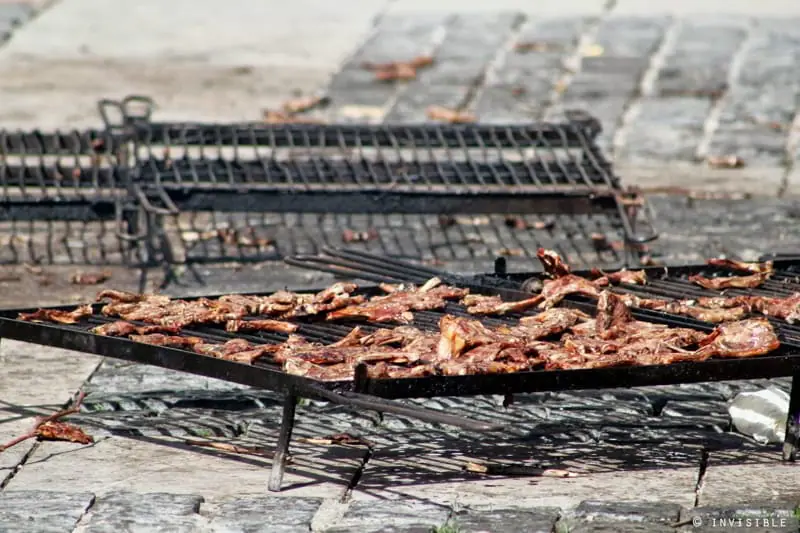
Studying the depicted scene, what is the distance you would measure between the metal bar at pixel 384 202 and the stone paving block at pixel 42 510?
9.67 ft

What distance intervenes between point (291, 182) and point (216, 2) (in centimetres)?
616

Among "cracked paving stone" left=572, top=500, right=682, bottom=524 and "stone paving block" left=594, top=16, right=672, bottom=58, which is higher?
"stone paving block" left=594, top=16, right=672, bottom=58

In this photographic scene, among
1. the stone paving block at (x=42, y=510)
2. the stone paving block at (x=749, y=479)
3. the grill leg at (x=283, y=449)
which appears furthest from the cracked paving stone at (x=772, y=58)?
the stone paving block at (x=42, y=510)

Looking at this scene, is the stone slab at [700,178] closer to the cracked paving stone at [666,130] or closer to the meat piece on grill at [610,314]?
the cracked paving stone at [666,130]

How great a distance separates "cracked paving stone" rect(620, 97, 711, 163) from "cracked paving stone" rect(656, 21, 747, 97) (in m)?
0.23

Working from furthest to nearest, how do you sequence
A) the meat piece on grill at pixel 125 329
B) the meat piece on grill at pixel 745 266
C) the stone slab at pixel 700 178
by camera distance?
the stone slab at pixel 700 178
the meat piece on grill at pixel 745 266
the meat piece on grill at pixel 125 329

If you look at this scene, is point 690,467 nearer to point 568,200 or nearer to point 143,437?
point 143,437

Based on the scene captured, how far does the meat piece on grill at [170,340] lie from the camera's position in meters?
6.00

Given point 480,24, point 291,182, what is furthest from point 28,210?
point 480,24

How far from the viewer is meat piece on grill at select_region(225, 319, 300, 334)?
20.4ft

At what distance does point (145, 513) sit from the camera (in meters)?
5.59

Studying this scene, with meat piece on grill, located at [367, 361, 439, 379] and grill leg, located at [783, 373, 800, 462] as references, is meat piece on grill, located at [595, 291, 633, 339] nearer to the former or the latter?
grill leg, located at [783, 373, 800, 462]

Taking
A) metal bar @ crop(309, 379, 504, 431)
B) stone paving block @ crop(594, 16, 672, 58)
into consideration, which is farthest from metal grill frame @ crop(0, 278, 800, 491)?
stone paving block @ crop(594, 16, 672, 58)

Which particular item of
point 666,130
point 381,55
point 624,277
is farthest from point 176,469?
Result: point 381,55
